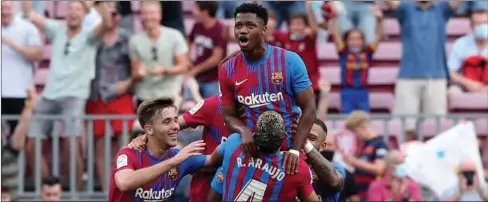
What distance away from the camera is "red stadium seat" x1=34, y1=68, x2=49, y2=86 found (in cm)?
1920

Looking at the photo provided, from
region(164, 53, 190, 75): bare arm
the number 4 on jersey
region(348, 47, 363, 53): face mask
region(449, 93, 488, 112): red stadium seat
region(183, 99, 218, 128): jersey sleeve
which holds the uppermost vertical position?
region(348, 47, 363, 53): face mask

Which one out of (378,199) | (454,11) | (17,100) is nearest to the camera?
(378,199)

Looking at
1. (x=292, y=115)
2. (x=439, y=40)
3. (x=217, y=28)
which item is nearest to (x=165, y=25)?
(x=217, y=28)

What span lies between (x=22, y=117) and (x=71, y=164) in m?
0.79

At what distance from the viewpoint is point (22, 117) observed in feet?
55.8

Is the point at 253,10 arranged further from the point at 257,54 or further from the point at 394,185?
the point at 394,185

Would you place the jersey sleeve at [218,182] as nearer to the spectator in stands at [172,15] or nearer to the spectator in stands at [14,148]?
the spectator in stands at [14,148]

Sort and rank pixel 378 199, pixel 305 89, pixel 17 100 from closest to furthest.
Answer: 1. pixel 305 89
2. pixel 378 199
3. pixel 17 100

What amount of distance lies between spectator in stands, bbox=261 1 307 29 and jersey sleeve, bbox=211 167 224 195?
741 cm

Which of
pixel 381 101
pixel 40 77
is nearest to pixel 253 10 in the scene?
pixel 381 101

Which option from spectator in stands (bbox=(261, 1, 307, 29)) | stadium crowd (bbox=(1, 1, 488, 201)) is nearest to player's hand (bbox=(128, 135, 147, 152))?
stadium crowd (bbox=(1, 1, 488, 201))

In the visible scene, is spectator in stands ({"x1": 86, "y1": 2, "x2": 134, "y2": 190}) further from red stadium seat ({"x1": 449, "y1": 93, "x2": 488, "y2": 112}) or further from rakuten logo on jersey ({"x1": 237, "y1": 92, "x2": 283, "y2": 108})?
rakuten logo on jersey ({"x1": 237, "y1": 92, "x2": 283, "y2": 108})

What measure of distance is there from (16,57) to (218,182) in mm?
6826

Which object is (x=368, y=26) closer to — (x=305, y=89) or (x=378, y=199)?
(x=378, y=199)
